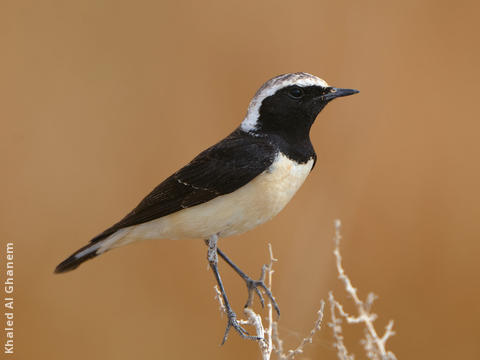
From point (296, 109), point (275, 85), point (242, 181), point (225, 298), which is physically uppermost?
point (275, 85)

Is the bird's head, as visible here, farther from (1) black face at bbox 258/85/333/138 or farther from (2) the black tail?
(2) the black tail

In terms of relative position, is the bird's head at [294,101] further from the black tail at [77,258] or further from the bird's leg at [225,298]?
the black tail at [77,258]

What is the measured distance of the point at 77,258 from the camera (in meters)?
3.46

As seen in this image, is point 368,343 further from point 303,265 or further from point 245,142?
point 303,265

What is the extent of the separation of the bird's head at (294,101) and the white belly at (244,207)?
219mm

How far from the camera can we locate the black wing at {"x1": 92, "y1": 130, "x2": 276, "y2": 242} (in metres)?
3.18

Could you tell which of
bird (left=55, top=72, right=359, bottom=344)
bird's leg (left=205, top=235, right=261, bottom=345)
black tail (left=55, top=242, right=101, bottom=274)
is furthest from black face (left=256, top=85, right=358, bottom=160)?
black tail (left=55, top=242, right=101, bottom=274)

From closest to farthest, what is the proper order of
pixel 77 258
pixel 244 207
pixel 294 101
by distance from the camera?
pixel 244 207 → pixel 294 101 → pixel 77 258

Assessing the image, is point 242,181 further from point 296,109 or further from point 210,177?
point 296,109

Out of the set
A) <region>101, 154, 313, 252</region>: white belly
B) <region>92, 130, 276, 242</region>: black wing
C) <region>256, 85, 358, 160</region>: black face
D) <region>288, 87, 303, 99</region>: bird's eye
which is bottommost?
<region>101, 154, 313, 252</region>: white belly

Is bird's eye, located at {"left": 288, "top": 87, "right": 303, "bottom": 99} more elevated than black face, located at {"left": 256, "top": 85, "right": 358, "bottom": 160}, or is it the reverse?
bird's eye, located at {"left": 288, "top": 87, "right": 303, "bottom": 99}

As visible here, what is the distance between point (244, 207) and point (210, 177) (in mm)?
258

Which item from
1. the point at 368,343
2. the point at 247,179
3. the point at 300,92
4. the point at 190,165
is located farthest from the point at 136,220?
the point at 368,343

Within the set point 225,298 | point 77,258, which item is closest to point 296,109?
point 225,298
